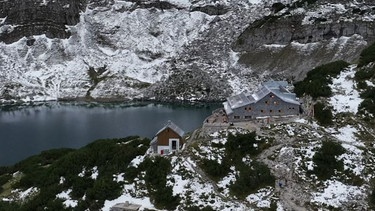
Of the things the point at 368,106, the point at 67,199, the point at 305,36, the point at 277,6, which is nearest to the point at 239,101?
the point at 368,106

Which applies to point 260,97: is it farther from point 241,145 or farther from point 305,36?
point 305,36

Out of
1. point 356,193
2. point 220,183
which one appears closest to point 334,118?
point 356,193

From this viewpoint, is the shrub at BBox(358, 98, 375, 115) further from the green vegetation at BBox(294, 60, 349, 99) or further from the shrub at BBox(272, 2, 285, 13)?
the shrub at BBox(272, 2, 285, 13)

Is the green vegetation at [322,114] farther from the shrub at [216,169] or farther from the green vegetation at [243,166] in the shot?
the shrub at [216,169]

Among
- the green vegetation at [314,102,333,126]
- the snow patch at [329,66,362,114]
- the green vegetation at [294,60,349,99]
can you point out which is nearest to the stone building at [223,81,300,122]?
the green vegetation at [314,102,333,126]

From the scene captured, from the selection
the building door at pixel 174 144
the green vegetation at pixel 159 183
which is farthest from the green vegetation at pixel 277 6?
the green vegetation at pixel 159 183
